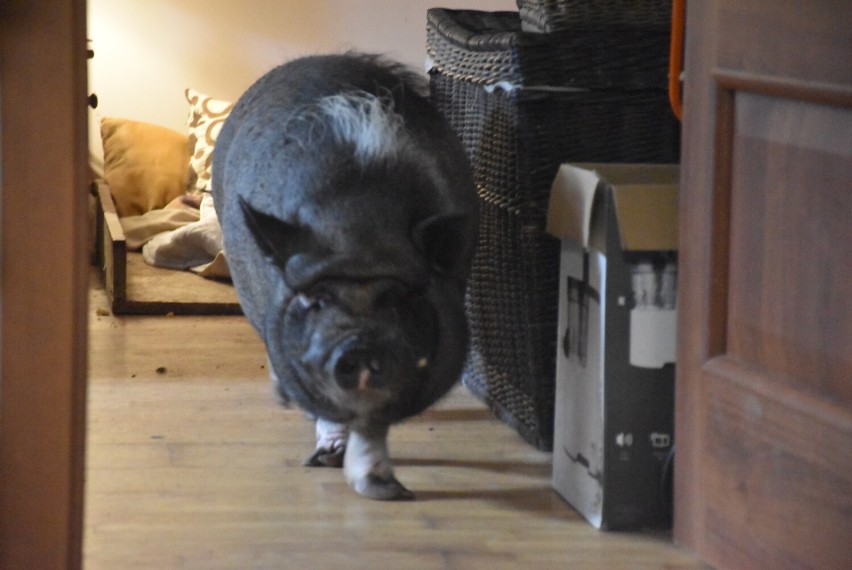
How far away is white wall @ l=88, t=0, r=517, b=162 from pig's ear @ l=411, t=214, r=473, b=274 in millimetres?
2473

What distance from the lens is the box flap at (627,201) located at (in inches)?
77.5

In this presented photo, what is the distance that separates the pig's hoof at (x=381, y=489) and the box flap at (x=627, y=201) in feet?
1.80

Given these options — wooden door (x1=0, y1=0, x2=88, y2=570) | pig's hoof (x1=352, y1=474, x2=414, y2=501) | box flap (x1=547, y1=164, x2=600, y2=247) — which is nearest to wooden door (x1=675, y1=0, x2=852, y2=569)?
box flap (x1=547, y1=164, x2=600, y2=247)

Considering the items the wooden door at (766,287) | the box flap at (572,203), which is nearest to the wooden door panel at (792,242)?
the wooden door at (766,287)

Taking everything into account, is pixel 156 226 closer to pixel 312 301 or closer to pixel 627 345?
pixel 312 301

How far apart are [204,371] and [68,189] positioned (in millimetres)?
1790

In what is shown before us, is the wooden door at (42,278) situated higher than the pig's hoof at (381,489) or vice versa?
the wooden door at (42,278)

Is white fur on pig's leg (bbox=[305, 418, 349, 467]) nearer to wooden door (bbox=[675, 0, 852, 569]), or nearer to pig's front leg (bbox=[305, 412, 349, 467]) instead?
pig's front leg (bbox=[305, 412, 349, 467])

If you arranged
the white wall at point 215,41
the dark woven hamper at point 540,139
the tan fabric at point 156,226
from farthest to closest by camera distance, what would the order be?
the white wall at point 215,41 < the tan fabric at point 156,226 < the dark woven hamper at point 540,139

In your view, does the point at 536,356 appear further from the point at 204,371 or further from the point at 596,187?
the point at 204,371

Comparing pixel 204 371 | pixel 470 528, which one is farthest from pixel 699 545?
pixel 204 371

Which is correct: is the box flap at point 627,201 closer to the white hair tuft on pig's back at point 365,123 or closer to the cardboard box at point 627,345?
the cardboard box at point 627,345

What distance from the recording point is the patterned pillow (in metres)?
4.28

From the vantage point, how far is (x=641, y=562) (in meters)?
1.92
